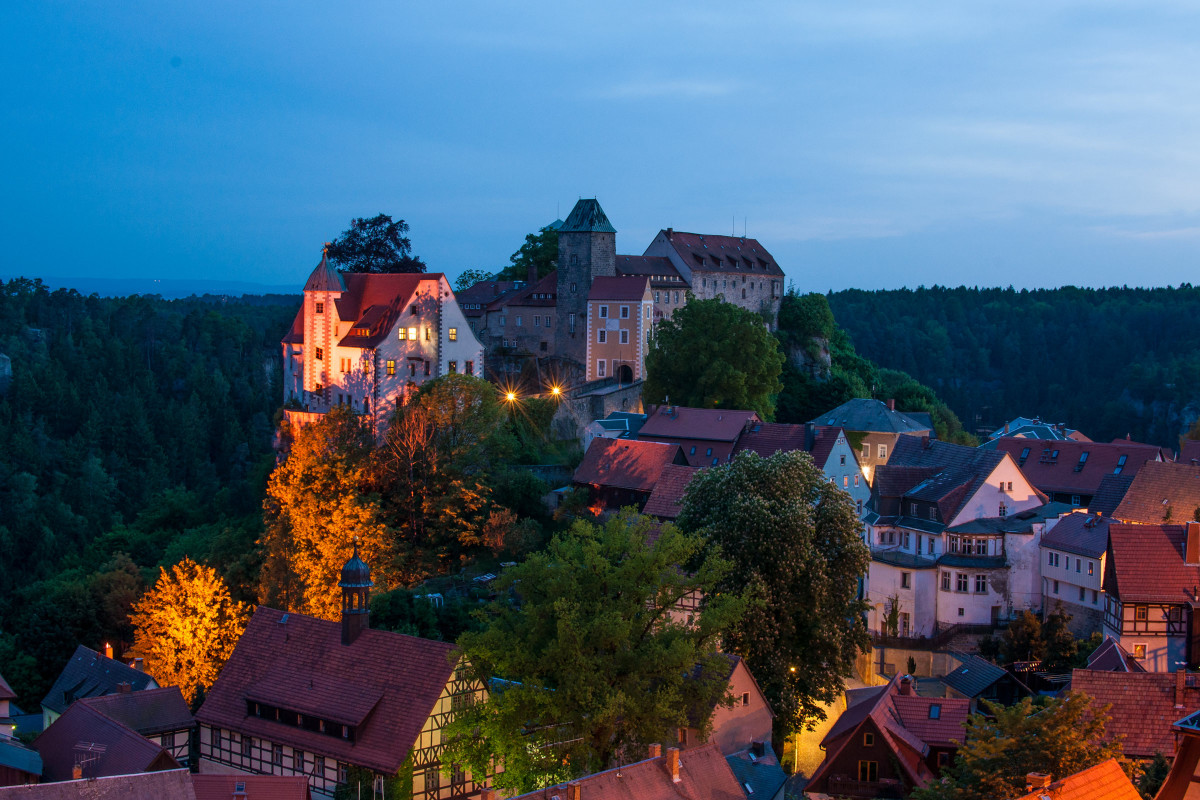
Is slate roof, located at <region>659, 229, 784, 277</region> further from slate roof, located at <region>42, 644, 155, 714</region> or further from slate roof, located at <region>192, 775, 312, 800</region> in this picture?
slate roof, located at <region>192, 775, 312, 800</region>

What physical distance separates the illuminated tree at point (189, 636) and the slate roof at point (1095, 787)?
29.3 meters

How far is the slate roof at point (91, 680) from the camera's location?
39.4 meters

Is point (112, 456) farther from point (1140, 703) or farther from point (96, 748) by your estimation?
point (1140, 703)

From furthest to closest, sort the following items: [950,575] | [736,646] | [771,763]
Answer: [950,575], [736,646], [771,763]

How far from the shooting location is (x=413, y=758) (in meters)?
29.1

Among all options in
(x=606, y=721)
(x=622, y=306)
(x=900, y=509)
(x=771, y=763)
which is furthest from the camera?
(x=622, y=306)

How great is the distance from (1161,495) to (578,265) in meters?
36.5

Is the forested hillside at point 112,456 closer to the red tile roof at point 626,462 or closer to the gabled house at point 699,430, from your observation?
the red tile roof at point 626,462

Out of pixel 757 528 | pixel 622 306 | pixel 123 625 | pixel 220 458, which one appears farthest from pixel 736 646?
pixel 220 458

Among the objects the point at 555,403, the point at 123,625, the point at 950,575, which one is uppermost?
the point at 555,403

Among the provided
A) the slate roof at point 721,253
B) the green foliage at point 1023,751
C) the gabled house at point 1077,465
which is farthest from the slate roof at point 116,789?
the slate roof at point 721,253

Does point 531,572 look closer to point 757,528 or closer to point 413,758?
point 413,758

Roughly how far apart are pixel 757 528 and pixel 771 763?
21.7ft

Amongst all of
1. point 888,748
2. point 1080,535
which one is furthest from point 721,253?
point 888,748
